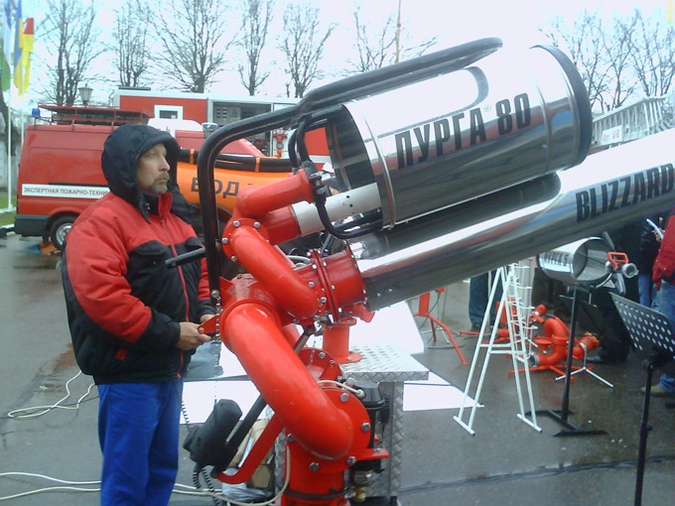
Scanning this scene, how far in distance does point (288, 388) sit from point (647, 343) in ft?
7.94

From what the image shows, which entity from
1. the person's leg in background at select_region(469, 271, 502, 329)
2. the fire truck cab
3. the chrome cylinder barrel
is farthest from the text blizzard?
the fire truck cab

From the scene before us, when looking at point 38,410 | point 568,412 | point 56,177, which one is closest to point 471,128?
point 568,412

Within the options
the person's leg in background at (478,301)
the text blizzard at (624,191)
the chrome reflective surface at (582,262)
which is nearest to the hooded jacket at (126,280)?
the text blizzard at (624,191)

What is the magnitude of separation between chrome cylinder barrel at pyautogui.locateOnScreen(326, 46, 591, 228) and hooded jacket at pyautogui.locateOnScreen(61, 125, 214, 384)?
1254mm

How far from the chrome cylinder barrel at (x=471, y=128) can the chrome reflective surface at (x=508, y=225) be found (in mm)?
171

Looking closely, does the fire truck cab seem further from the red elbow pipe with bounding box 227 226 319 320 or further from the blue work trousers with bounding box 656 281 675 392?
the red elbow pipe with bounding box 227 226 319 320

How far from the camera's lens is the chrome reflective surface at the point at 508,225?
5.90 feet

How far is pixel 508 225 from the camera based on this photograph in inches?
71.7

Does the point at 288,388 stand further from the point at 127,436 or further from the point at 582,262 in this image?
the point at 582,262

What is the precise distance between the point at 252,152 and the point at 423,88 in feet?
27.8

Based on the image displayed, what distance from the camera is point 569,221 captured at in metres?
1.85

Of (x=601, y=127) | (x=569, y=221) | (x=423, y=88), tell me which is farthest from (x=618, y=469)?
(x=601, y=127)

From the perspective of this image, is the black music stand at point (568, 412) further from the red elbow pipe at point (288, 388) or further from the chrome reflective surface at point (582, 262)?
the red elbow pipe at point (288, 388)

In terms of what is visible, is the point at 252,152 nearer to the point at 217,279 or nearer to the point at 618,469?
the point at 618,469
